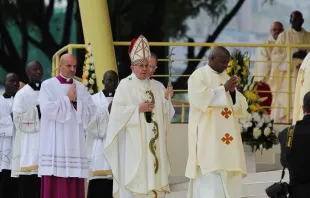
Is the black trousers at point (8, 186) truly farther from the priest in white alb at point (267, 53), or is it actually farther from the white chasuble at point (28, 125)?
the priest in white alb at point (267, 53)

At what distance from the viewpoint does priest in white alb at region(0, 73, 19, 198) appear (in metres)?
18.2

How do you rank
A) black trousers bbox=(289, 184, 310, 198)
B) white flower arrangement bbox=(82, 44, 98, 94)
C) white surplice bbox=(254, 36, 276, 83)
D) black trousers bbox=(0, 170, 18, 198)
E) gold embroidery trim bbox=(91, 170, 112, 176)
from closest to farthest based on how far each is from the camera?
1. black trousers bbox=(289, 184, 310, 198)
2. gold embroidery trim bbox=(91, 170, 112, 176)
3. black trousers bbox=(0, 170, 18, 198)
4. white flower arrangement bbox=(82, 44, 98, 94)
5. white surplice bbox=(254, 36, 276, 83)

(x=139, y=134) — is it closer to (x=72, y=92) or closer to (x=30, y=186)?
(x=72, y=92)

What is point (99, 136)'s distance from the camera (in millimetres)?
17062

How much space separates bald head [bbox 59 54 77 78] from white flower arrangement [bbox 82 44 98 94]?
2650 millimetres

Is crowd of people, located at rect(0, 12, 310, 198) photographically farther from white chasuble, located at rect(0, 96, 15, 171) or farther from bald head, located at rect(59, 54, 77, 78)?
white chasuble, located at rect(0, 96, 15, 171)

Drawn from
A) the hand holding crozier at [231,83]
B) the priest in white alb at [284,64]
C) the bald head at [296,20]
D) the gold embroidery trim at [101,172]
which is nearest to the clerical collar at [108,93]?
the gold embroidery trim at [101,172]

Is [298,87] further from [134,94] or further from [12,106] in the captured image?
[12,106]

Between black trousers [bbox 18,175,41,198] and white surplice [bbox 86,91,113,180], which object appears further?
black trousers [bbox 18,175,41,198]

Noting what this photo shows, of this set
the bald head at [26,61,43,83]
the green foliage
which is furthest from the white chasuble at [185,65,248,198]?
the green foliage

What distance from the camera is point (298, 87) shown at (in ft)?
52.5

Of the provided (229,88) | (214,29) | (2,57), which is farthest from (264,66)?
(229,88)

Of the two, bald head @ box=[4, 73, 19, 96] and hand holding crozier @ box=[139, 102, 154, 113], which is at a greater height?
bald head @ box=[4, 73, 19, 96]

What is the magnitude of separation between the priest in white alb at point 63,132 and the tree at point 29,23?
9.36 meters
